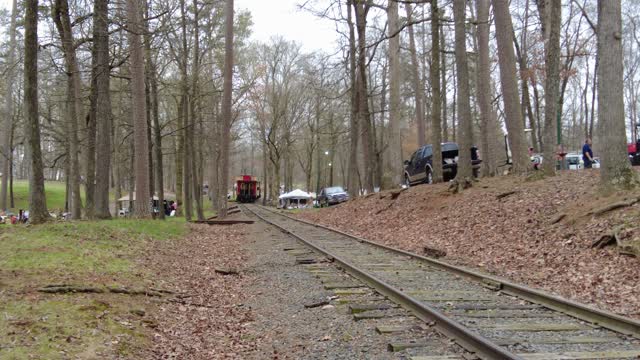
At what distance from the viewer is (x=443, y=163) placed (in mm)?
19688

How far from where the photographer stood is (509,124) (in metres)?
14.3

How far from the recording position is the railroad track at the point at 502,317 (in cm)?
421

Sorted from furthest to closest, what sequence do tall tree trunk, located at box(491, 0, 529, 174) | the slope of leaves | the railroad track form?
tall tree trunk, located at box(491, 0, 529, 174)
the slope of leaves
the railroad track

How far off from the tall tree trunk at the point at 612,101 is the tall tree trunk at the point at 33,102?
11426mm

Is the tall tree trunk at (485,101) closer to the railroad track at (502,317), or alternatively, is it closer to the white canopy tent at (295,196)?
the railroad track at (502,317)

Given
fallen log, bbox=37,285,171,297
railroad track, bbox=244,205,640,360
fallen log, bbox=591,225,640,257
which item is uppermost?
fallen log, bbox=591,225,640,257

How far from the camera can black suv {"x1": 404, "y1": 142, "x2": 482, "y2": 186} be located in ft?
63.9

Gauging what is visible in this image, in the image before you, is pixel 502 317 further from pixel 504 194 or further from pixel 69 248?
pixel 504 194

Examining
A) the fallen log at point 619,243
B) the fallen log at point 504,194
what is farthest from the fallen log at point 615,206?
the fallen log at point 504,194

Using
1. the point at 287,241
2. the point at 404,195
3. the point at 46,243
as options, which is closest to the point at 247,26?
the point at 404,195

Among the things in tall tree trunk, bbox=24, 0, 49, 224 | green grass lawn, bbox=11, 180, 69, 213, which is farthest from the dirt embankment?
green grass lawn, bbox=11, 180, 69, 213

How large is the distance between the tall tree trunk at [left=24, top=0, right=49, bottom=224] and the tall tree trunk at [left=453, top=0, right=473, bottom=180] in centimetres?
1113

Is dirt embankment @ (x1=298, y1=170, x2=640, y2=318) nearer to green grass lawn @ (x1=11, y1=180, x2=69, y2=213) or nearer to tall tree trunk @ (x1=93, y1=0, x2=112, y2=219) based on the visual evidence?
tall tree trunk @ (x1=93, y1=0, x2=112, y2=219)

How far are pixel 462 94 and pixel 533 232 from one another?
6.86 metres
